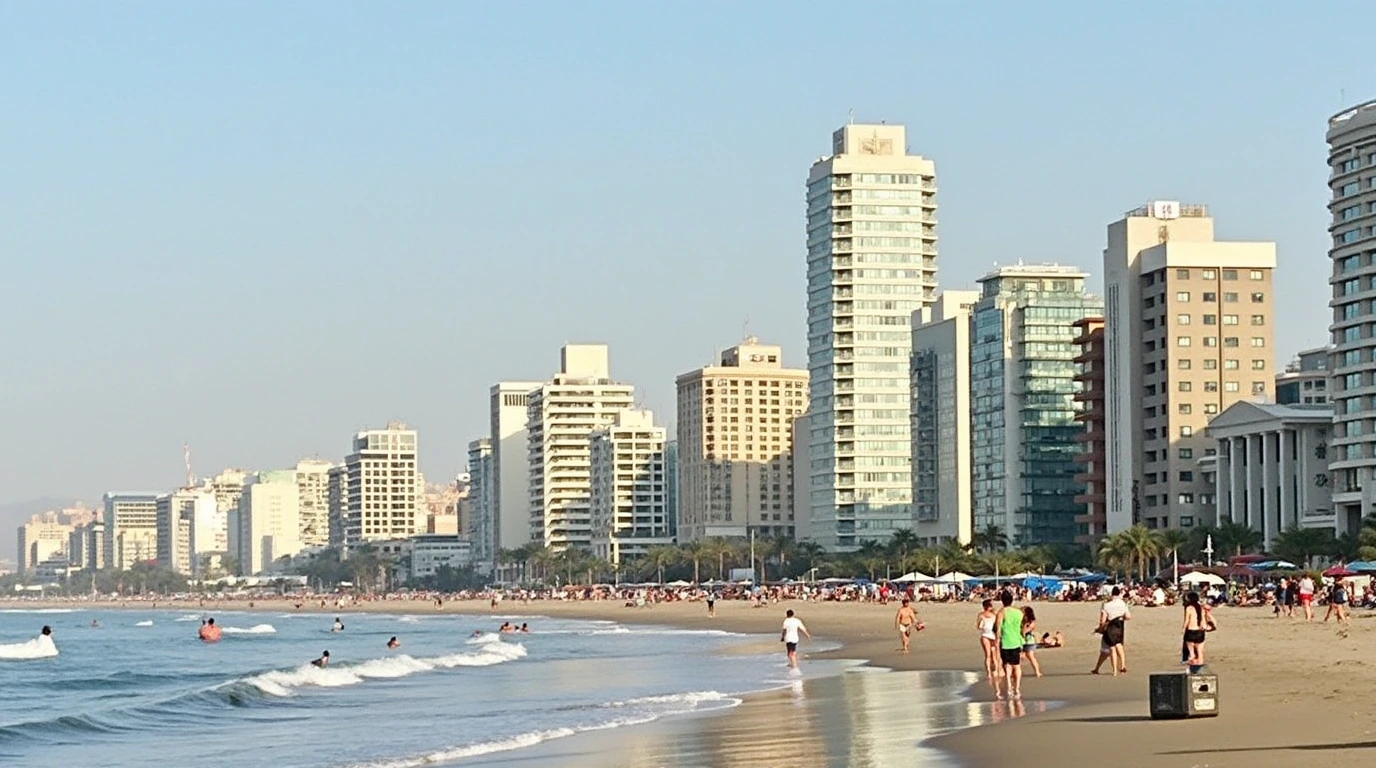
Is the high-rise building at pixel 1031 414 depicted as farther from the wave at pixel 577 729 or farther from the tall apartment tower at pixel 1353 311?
the wave at pixel 577 729

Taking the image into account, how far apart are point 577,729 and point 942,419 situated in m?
156

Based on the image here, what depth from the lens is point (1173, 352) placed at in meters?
142

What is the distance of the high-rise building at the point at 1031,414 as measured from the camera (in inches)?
6806

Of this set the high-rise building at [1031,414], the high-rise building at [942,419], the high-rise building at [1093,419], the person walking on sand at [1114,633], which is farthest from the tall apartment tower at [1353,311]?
the person walking on sand at [1114,633]

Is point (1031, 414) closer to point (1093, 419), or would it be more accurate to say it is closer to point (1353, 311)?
point (1093, 419)

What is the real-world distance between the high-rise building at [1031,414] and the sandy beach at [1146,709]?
355ft

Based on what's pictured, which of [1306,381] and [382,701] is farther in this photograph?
[1306,381]

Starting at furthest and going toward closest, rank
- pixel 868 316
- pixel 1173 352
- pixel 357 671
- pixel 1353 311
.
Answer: pixel 868 316 < pixel 1173 352 < pixel 1353 311 < pixel 357 671

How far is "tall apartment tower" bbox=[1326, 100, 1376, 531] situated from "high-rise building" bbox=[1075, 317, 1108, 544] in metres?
28.1

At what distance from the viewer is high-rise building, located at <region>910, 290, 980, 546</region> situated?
183250 mm

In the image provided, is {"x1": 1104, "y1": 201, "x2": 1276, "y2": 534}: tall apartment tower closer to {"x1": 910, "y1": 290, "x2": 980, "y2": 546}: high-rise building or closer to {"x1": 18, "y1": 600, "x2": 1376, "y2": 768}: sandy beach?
{"x1": 910, "y1": 290, "x2": 980, "y2": 546}: high-rise building

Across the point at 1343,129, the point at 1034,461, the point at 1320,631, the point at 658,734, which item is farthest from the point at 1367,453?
the point at 658,734

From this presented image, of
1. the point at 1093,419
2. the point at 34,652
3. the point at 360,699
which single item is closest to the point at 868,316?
the point at 1093,419

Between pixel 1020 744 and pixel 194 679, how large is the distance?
4352cm
